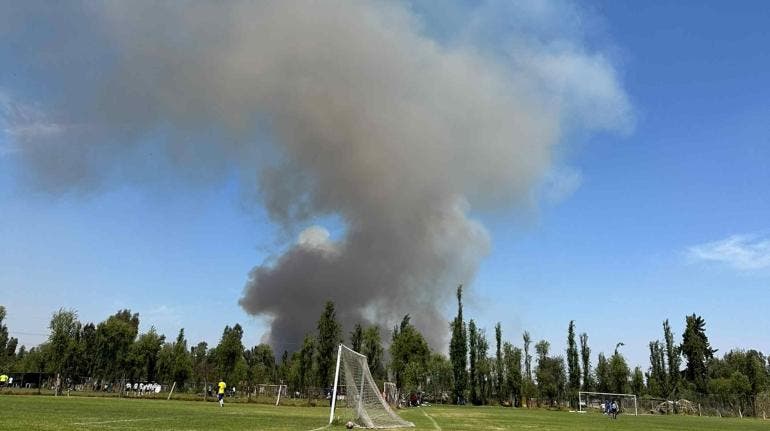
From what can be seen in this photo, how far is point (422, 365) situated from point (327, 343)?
584 inches

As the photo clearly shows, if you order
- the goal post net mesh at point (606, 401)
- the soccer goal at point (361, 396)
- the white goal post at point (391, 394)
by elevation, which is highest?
the soccer goal at point (361, 396)

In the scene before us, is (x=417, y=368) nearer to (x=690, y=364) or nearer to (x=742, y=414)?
(x=742, y=414)

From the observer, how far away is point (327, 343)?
7712cm

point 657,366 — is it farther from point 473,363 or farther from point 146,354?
point 146,354

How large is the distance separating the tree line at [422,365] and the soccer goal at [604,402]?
15.6 ft

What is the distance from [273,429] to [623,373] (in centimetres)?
8821

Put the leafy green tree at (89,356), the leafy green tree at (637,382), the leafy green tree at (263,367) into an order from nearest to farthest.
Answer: the leafy green tree at (89,356) → the leafy green tree at (637,382) → the leafy green tree at (263,367)

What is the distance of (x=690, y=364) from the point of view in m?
109

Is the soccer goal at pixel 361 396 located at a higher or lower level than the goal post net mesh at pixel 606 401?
higher

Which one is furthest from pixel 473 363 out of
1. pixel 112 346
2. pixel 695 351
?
pixel 112 346

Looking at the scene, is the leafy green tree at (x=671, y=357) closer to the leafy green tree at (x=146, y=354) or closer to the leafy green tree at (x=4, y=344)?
the leafy green tree at (x=146, y=354)

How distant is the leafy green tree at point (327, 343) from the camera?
2972 inches

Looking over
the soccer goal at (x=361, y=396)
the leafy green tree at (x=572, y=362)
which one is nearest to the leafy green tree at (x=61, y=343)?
the soccer goal at (x=361, y=396)

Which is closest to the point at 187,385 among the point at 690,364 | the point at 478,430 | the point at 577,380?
the point at 577,380
